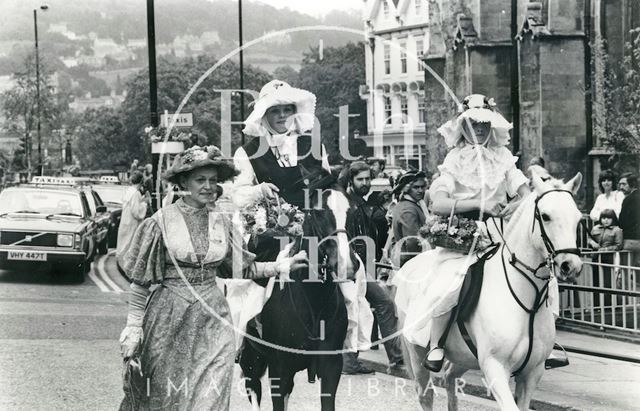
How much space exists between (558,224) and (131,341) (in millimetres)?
2855

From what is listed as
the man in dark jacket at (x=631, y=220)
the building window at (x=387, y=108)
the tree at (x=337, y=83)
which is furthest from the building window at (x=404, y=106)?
the man in dark jacket at (x=631, y=220)

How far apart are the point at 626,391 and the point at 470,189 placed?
3.04 metres

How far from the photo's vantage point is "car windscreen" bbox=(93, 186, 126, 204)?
112ft

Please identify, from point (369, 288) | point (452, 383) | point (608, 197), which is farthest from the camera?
point (608, 197)

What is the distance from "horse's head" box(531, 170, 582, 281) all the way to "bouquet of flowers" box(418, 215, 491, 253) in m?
0.78

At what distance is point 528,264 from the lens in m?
7.26

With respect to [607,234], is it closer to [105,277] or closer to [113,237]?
[105,277]

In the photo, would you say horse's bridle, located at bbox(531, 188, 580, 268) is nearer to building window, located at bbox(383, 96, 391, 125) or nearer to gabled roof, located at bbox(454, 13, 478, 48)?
gabled roof, located at bbox(454, 13, 478, 48)

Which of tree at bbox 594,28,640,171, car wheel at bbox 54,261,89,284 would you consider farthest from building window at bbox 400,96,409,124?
car wheel at bbox 54,261,89,284

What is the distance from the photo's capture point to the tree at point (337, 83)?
98.6 meters

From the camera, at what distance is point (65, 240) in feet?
67.2

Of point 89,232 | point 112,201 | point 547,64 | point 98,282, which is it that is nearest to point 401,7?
point 112,201

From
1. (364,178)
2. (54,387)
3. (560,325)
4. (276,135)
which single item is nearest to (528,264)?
(276,135)

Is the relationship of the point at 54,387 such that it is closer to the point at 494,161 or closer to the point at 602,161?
the point at 494,161
